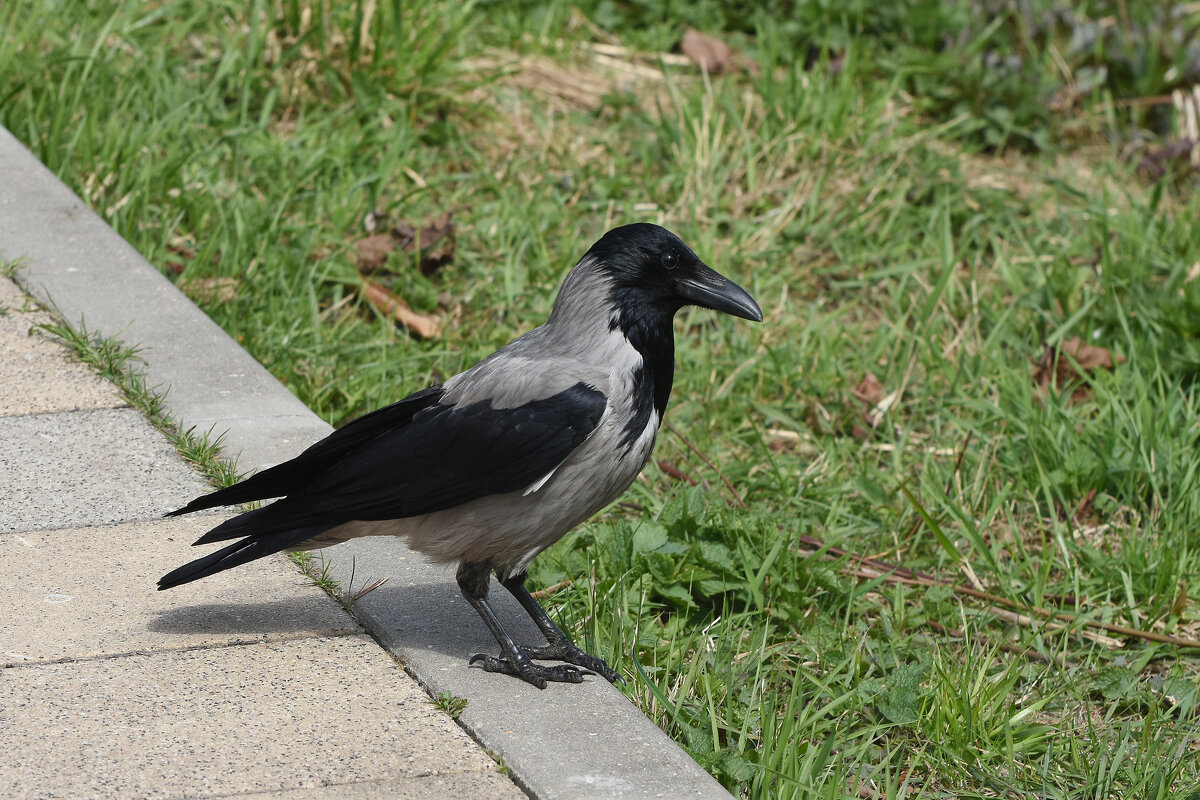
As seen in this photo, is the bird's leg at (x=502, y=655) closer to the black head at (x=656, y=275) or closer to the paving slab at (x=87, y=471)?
the black head at (x=656, y=275)

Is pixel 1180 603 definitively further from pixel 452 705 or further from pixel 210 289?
pixel 210 289

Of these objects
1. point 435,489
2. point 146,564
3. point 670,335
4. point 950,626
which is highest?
point 670,335

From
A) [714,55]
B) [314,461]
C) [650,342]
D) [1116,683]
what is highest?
[714,55]

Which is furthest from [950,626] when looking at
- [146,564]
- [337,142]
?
[337,142]

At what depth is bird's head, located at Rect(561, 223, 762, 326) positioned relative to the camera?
10.4 feet

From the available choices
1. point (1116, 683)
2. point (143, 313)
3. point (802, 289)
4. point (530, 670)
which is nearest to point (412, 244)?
point (143, 313)

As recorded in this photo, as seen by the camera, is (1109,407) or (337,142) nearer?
(1109,407)

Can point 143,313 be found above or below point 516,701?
above

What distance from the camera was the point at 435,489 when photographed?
296 centimetres

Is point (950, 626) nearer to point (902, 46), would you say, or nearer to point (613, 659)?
point (613, 659)

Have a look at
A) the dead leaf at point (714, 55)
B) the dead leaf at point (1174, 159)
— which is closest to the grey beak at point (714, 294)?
the dead leaf at point (714, 55)

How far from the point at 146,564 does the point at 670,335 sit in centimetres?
134

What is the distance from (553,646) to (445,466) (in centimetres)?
50

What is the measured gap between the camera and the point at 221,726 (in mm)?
2582
